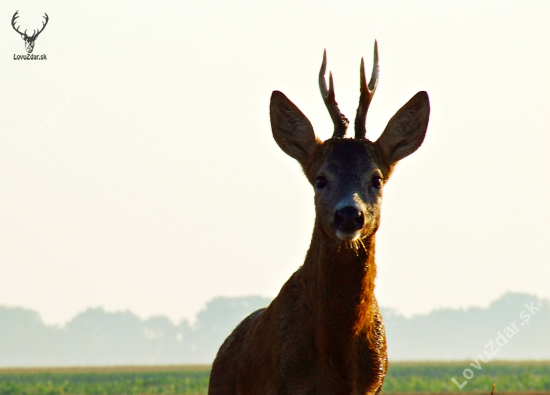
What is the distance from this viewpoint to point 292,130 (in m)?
8.08

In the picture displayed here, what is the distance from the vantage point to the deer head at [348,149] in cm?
734

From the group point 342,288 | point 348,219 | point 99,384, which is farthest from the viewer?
point 99,384

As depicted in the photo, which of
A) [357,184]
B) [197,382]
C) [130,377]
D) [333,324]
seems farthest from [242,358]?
[130,377]

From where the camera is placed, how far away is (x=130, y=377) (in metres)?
48.1

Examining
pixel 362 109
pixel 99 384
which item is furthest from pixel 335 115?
pixel 99 384

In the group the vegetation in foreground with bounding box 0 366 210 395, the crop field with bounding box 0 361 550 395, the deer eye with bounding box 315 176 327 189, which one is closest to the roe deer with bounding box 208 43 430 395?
the deer eye with bounding box 315 176 327 189

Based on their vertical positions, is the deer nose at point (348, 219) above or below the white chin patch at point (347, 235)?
above

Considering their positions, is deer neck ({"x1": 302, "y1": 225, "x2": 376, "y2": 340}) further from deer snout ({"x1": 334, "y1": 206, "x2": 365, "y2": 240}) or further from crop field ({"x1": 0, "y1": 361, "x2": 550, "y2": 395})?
crop field ({"x1": 0, "y1": 361, "x2": 550, "y2": 395})

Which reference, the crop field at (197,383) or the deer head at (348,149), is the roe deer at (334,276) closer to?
the deer head at (348,149)

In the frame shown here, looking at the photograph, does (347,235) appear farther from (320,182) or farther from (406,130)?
(406,130)

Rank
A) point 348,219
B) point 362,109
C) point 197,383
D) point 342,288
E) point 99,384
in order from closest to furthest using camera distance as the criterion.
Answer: point 348,219
point 342,288
point 362,109
point 197,383
point 99,384

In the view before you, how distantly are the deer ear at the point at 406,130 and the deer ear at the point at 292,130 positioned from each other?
23.0 inches

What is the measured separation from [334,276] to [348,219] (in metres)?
0.62

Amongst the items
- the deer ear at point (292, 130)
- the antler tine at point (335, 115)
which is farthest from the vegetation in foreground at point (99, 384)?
the antler tine at point (335, 115)
